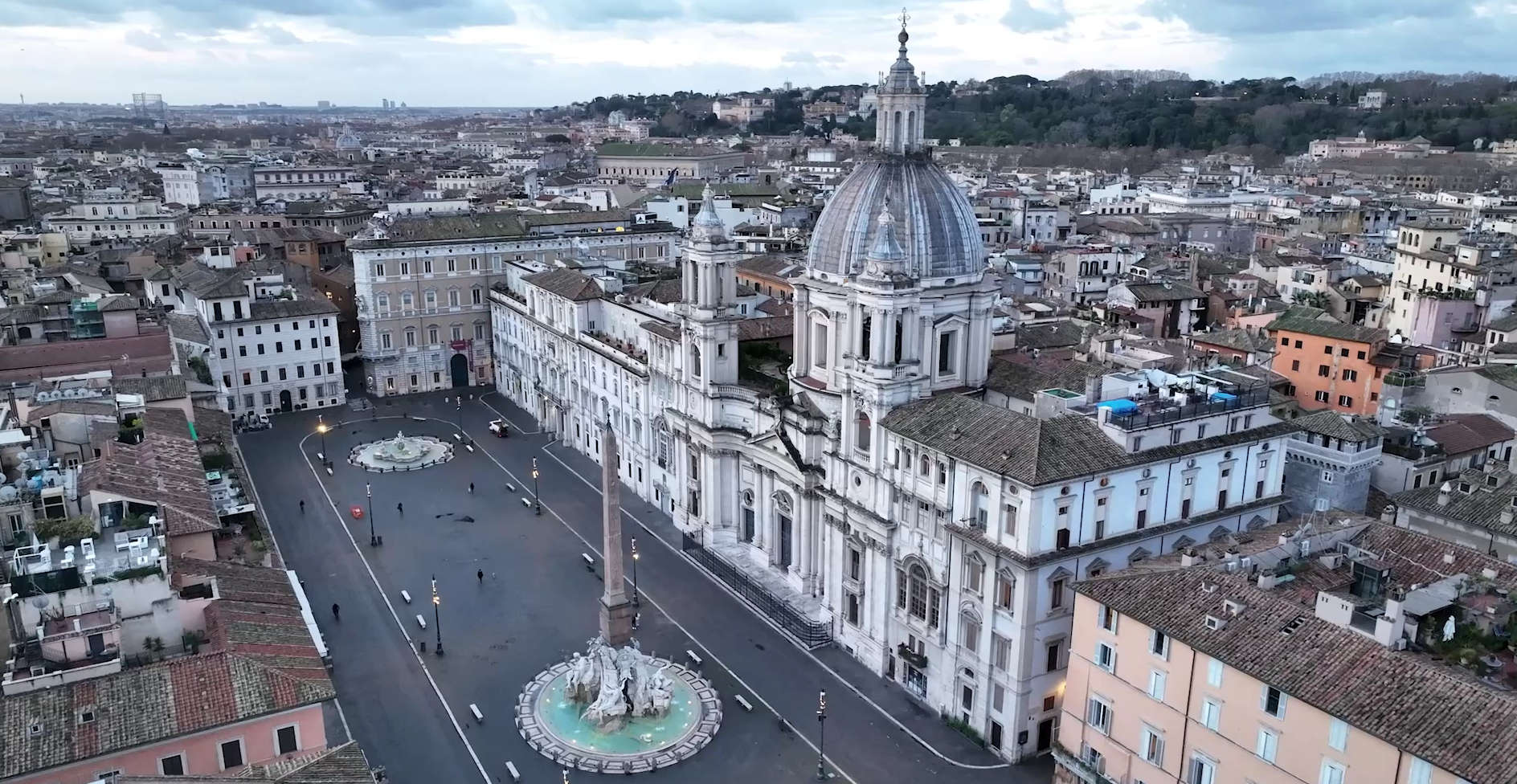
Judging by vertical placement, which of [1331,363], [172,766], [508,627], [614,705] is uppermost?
[1331,363]

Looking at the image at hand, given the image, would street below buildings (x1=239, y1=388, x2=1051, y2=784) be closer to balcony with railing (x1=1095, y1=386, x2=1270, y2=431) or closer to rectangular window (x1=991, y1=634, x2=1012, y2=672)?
rectangular window (x1=991, y1=634, x2=1012, y2=672)

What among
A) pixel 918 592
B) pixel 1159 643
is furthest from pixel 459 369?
pixel 1159 643

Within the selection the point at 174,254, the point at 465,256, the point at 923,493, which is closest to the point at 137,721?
the point at 923,493

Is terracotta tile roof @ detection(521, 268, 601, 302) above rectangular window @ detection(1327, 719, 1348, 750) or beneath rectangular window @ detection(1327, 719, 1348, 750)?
above

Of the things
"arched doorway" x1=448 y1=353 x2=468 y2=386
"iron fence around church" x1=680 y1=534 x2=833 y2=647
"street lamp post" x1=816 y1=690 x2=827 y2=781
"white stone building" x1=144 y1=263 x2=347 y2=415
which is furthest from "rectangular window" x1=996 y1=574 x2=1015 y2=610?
"arched doorway" x1=448 y1=353 x2=468 y2=386

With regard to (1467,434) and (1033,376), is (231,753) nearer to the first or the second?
(1033,376)

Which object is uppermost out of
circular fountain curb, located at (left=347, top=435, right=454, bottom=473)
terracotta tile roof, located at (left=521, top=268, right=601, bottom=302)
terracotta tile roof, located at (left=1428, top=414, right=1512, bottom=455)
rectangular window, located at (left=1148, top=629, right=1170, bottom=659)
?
terracotta tile roof, located at (left=521, top=268, right=601, bottom=302)
